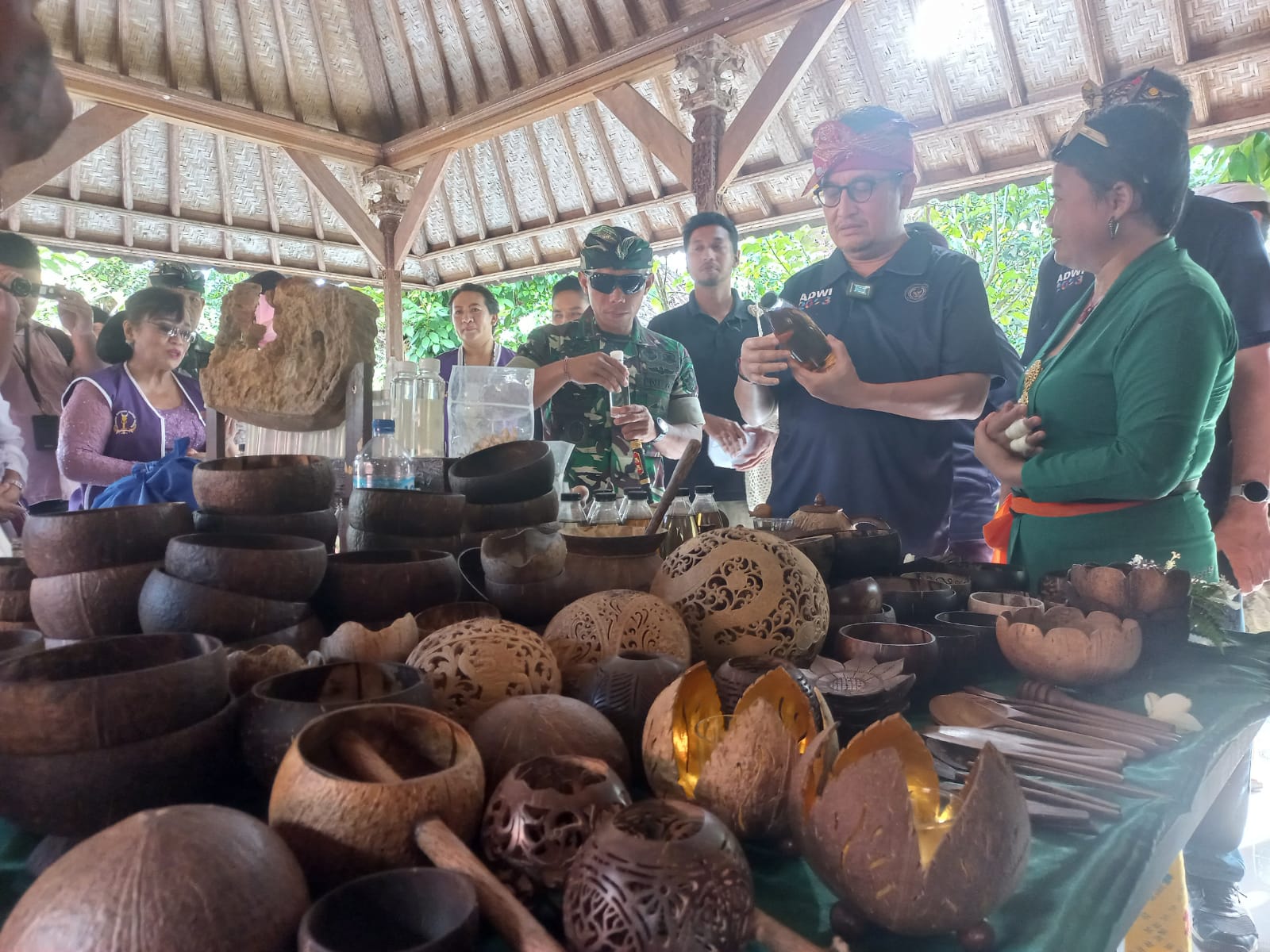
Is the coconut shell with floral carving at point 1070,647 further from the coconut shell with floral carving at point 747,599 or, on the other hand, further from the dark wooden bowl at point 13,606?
the dark wooden bowl at point 13,606

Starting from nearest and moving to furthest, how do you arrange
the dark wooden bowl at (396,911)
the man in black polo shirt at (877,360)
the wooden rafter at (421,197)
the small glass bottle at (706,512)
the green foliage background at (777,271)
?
the dark wooden bowl at (396,911), the small glass bottle at (706,512), the man in black polo shirt at (877,360), the wooden rafter at (421,197), the green foliage background at (777,271)

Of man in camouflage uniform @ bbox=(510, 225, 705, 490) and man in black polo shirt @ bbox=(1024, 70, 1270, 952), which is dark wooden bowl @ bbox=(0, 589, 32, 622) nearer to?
man in camouflage uniform @ bbox=(510, 225, 705, 490)

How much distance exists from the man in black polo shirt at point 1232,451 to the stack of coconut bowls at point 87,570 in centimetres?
223

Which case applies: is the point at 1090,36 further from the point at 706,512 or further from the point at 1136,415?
the point at 706,512

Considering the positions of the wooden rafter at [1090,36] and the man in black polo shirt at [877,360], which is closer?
the man in black polo shirt at [877,360]

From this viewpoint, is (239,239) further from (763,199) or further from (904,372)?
(904,372)

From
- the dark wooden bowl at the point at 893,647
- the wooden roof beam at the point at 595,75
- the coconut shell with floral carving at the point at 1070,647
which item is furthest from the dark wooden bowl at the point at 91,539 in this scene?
the wooden roof beam at the point at 595,75

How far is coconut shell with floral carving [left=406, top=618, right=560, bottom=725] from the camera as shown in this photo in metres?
0.93

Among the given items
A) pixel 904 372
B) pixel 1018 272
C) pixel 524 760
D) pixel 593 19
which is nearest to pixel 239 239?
pixel 593 19

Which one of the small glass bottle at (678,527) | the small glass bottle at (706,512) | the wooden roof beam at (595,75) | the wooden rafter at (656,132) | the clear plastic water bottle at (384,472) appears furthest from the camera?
the wooden rafter at (656,132)

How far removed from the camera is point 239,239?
311 inches

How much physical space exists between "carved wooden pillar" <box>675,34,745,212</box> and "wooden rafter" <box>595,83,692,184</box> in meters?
0.15

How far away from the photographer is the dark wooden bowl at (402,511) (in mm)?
1336

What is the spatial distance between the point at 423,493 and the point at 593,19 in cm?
488
